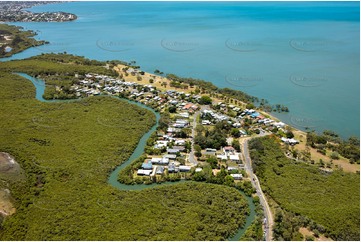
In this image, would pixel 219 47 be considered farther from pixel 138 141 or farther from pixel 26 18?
pixel 26 18

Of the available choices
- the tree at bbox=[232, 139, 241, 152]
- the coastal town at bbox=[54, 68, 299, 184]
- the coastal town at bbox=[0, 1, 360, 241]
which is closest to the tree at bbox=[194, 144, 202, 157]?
the coastal town at bbox=[54, 68, 299, 184]

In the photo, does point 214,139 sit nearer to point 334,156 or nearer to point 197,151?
point 197,151

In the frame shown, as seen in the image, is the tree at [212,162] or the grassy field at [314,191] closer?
the grassy field at [314,191]

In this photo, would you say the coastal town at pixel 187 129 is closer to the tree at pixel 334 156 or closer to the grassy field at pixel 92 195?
the grassy field at pixel 92 195

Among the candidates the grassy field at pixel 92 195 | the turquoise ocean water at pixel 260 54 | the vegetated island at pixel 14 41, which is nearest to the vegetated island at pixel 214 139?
the grassy field at pixel 92 195

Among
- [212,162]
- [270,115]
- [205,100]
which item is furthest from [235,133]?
[205,100]

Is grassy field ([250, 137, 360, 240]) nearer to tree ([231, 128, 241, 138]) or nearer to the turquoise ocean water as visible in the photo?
tree ([231, 128, 241, 138])

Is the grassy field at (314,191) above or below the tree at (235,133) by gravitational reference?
below

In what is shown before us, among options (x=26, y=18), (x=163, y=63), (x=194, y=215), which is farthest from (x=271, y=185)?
(x=26, y=18)
